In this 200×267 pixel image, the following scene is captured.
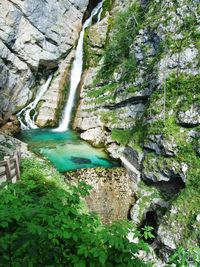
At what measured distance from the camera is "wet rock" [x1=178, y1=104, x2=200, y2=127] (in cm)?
1758

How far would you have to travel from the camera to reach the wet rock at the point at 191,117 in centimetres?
1758

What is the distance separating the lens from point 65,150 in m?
20.5

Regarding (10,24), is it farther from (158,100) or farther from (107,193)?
(107,193)

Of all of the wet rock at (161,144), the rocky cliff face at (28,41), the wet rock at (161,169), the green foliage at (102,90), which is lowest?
the wet rock at (161,169)

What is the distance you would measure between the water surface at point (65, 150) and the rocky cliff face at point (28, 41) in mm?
3361

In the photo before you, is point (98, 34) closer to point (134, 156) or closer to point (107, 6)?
point (107, 6)

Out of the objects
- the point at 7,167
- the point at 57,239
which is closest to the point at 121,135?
the point at 7,167

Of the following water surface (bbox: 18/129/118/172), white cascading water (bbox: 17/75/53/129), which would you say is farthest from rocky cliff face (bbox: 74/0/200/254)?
white cascading water (bbox: 17/75/53/129)

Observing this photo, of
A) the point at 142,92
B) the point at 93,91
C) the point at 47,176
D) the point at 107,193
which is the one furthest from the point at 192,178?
the point at 93,91

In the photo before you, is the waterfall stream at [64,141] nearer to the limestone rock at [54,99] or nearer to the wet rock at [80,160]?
the wet rock at [80,160]

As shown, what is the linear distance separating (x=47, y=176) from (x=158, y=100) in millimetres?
9774

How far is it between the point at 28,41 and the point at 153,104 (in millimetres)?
12093

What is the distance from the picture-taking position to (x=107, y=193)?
54.7 ft

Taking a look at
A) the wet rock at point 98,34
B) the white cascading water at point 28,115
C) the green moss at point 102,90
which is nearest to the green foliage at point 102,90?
the green moss at point 102,90
